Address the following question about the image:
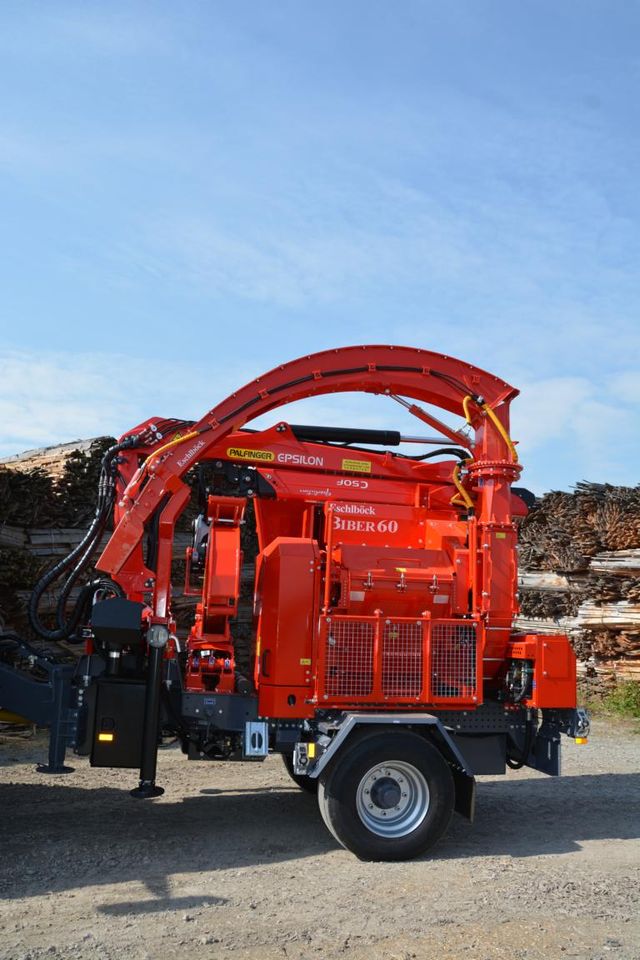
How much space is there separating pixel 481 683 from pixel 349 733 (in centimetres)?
128

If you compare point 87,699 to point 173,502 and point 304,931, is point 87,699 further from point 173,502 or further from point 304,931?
point 304,931

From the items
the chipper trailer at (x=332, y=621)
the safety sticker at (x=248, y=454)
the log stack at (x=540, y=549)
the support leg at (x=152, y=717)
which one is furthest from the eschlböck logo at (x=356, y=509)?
the log stack at (x=540, y=549)

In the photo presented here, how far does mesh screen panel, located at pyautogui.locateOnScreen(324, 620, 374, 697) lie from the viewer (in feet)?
24.3

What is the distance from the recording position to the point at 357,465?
8.61 metres

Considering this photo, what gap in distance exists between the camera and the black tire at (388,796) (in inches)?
278

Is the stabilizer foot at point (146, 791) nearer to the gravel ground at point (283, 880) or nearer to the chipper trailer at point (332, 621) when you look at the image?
the chipper trailer at point (332, 621)

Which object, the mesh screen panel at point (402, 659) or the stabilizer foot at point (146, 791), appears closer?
the stabilizer foot at point (146, 791)

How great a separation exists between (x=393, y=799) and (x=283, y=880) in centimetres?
120

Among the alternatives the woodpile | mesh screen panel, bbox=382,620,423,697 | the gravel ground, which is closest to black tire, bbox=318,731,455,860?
the gravel ground

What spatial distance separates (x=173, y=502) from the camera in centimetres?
800

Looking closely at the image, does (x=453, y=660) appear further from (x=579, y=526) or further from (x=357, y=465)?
(x=579, y=526)

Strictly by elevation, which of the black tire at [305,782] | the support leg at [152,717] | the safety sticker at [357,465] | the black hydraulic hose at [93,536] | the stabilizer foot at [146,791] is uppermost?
the safety sticker at [357,465]

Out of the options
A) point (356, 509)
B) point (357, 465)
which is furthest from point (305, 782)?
point (357, 465)

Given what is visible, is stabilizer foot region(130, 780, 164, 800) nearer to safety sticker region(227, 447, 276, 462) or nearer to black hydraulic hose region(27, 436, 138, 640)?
black hydraulic hose region(27, 436, 138, 640)
